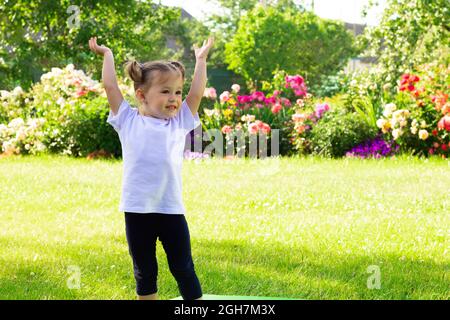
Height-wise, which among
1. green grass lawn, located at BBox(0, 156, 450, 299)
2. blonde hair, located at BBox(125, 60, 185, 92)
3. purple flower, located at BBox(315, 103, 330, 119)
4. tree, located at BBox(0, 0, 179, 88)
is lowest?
green grass lawn, located at BBox(0, 156, 450, 299)

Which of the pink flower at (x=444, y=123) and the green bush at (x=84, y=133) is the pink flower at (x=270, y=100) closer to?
the green bush at (x=84, y=133)

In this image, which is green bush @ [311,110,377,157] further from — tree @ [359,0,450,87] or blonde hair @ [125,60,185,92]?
blonde hair @ [125,60,185,92]

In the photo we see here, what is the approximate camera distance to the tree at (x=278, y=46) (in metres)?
21.6


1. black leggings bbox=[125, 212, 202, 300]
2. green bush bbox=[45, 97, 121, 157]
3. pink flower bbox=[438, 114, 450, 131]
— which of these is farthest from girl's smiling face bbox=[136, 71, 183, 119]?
green bush bbox=[45, 97, 121, 157]

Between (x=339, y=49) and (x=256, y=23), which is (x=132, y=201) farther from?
(x=339, y=49)

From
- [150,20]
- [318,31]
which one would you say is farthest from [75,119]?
[318,31]

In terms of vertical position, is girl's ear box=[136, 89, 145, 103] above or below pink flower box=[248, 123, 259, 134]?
above

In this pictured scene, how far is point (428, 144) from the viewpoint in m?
10.1

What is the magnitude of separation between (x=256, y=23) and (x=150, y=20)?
8710mm

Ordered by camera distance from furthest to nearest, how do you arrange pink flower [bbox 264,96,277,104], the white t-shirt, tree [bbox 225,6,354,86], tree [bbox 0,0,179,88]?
tree [bbox 225,6,354,86] < pink flower [bbox 264,96,277,104] < tree [bbox 0,0,179,88] < the white t-shirt

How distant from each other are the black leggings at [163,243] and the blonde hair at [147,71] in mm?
573

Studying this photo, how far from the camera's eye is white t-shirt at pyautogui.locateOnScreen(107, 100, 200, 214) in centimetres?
307

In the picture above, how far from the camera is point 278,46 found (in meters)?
21.7

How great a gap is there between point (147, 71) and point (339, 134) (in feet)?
23.7
